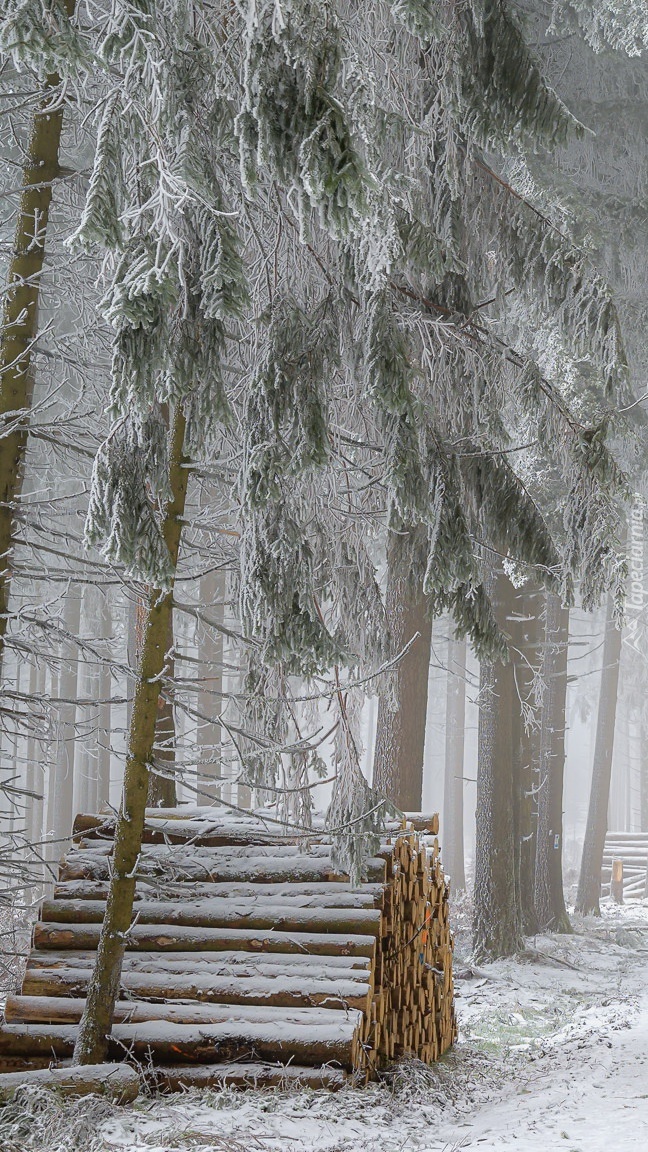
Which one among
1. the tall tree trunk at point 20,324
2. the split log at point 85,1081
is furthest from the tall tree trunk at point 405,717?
the split log at point 85,1081

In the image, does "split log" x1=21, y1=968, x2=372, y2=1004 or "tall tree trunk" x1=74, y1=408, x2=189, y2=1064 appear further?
"split log" x1=21, y1=968, x2=372, y2=1004

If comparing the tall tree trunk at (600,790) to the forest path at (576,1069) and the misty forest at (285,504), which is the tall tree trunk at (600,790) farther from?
the misty forest at (285,504)

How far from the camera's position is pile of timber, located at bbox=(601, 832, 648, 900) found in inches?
1050

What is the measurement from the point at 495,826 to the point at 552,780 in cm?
375

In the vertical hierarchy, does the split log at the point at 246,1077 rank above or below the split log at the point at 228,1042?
below

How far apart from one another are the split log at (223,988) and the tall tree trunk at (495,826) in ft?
21.7

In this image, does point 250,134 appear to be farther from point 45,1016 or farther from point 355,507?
point 45,1016

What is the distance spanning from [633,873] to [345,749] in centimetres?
2438

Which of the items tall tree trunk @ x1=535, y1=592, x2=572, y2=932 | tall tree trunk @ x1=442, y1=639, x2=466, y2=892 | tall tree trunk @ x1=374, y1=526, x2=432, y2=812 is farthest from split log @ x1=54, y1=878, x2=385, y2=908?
tall tree trunk @ x1=442, y1=639, x2=466, y2=892

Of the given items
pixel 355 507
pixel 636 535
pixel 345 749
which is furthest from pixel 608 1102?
pixel 636 535

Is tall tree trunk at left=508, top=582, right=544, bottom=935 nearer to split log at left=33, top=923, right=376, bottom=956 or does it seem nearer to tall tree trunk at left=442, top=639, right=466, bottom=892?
split log at left=33, top=923, right=376, bottom=956

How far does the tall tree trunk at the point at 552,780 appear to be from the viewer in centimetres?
1492

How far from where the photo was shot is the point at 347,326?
598 cm

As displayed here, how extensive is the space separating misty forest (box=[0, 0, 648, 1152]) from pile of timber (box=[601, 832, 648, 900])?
750 inches
